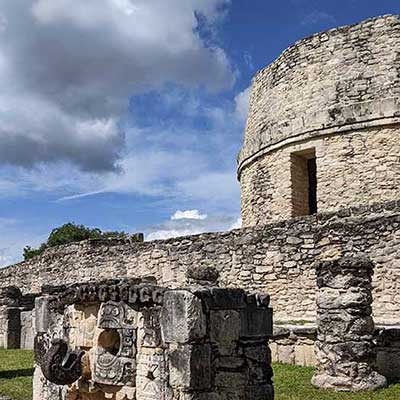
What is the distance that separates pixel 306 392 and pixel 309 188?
30.2 feet

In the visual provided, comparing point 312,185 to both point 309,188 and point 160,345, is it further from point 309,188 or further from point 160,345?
point 160,345

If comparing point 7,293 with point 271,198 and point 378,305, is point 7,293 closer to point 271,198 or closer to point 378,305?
point 271,198

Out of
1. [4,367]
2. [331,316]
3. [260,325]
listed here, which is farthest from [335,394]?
[4,367]

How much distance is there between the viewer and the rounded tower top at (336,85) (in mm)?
13453

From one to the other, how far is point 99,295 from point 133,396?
757 millimetres

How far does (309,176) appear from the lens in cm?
1541

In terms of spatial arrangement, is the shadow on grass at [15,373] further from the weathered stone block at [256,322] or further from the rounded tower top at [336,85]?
the rounded tower top at [336,85]

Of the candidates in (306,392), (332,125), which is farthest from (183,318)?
(332,125)

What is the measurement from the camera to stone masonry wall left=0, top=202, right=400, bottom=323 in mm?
9930

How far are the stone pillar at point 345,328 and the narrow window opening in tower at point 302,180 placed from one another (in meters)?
7.36

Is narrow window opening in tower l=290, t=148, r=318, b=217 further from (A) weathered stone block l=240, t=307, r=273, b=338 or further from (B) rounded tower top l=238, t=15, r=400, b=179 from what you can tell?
(A) weathered stone block l=240, t=307, r=273, b=338

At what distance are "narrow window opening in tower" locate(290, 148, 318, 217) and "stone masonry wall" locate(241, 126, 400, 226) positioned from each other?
4 cm

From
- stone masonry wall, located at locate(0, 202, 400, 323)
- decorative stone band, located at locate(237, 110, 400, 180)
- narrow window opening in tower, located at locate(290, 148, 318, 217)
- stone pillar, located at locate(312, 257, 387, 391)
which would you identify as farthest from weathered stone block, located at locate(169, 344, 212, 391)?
narrow window opening in tower, located at locate(290, 148, 318, 217)

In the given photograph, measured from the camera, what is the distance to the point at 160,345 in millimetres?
4160
